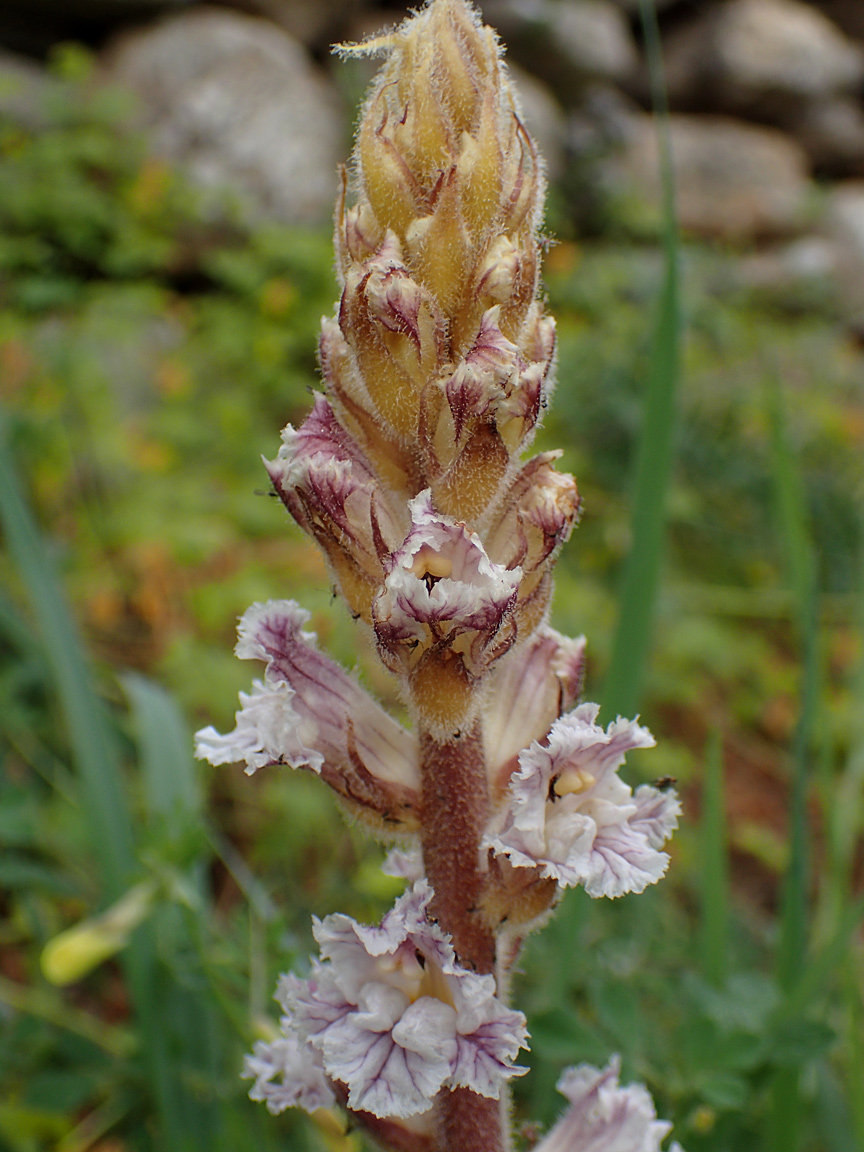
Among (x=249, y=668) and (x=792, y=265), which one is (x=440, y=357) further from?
(x=792, y=265)

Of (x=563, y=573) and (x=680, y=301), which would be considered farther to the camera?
(x=563, y=573)

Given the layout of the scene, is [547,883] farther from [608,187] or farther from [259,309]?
[608,187]

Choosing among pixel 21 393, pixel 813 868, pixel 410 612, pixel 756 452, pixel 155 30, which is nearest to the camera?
pixel 410 612

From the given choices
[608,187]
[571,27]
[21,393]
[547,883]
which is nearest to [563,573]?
[21,393]

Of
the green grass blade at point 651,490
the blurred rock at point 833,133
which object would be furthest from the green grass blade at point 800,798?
the blurred rock at point 833,133

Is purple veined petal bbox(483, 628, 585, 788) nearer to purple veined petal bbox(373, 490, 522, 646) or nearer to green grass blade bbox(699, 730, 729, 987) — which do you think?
purple veined petal bbox(373, 490, 522, 646)

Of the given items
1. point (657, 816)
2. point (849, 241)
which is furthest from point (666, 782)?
point (849, 241)
